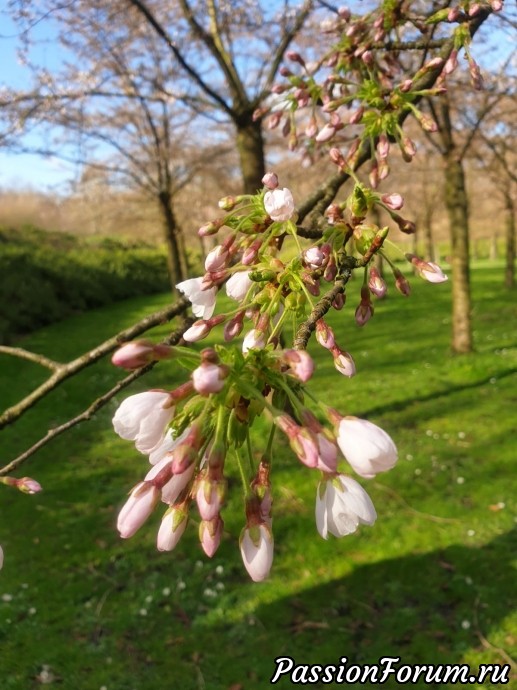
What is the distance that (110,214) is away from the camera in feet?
69.7

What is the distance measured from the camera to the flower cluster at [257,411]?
0.86m

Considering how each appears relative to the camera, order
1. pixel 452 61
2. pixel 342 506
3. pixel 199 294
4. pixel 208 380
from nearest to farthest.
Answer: pixel 208 380 → pixel 342 506 → pixel 199 294 → pixel 452 61

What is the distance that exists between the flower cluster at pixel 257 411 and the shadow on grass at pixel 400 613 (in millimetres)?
3229

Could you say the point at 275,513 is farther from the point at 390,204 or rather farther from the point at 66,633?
the point at 390,204

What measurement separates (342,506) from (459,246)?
8.90 metres

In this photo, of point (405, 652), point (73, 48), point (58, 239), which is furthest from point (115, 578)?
point (58, 239)

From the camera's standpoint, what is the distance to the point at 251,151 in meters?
6.49

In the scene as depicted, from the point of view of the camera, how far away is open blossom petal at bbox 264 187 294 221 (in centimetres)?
114

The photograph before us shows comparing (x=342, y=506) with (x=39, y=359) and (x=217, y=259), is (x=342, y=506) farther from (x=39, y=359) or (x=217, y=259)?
(x=39, y=359)

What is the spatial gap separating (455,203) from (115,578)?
7288 millimetres

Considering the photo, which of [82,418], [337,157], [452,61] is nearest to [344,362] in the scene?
[82,418]

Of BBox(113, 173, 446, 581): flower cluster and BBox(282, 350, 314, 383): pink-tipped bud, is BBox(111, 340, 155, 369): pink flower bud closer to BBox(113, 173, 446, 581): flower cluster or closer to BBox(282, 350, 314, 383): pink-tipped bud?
BBox(113, 173, 446, 581): flower cluster

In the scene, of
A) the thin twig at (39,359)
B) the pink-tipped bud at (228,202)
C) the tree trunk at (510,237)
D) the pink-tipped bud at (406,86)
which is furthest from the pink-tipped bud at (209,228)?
the tree trunk at (510,237)

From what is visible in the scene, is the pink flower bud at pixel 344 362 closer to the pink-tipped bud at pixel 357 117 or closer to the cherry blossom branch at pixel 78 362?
the cherry blossom branch at pixel 78 362
